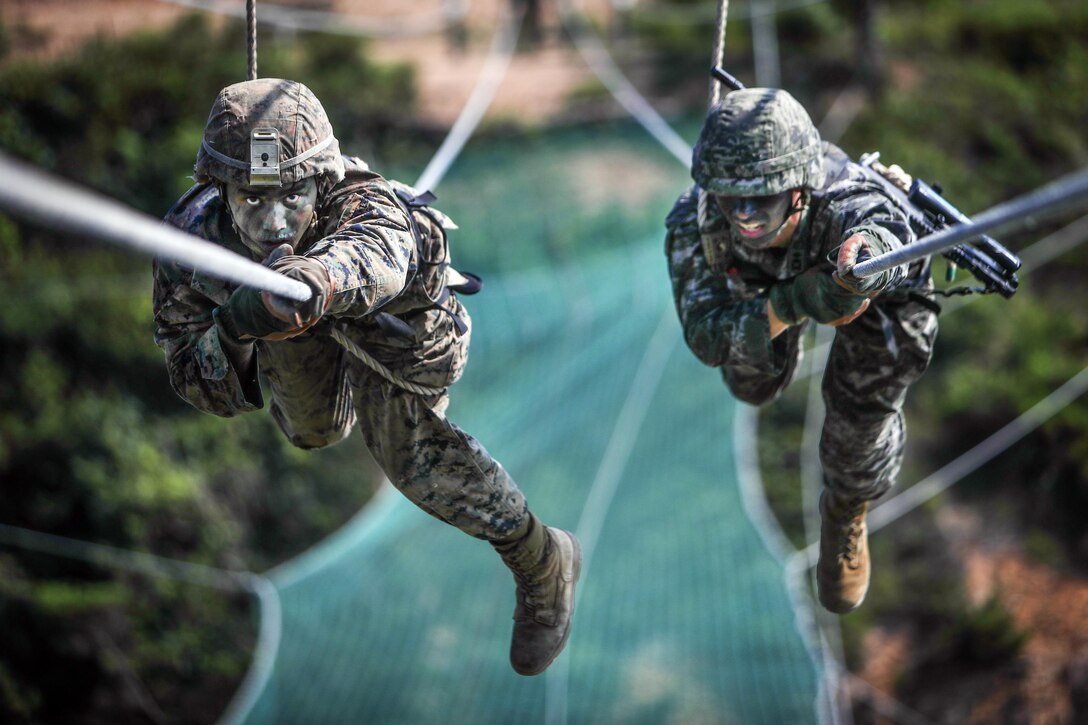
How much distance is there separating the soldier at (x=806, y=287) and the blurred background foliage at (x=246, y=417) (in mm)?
5522

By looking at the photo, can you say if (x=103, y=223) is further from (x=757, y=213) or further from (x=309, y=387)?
(x=757, y=213)

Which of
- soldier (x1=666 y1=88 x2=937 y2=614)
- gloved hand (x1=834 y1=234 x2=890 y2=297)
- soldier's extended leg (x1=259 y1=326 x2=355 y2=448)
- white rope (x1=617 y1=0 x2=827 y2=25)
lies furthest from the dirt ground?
gloved hand (x1=834 y1=234 x2=890 y2=297)

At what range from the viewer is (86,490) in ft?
42.2

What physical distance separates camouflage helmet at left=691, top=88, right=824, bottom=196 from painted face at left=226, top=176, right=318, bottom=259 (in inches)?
49.9

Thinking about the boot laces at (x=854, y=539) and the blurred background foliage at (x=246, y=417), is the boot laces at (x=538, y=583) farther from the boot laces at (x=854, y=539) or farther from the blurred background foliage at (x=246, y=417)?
the blurred background foliage at (x=246, y=417)

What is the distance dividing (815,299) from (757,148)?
0.51 meters

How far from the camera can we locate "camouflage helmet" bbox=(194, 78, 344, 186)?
14.1 ft

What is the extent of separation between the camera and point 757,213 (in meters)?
4.84

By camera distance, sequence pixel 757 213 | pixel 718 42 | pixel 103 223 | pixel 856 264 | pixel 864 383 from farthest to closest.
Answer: pixel 718 42, pixel 864 383, pixel 757 213, pixel 856 264, pixel 103 223

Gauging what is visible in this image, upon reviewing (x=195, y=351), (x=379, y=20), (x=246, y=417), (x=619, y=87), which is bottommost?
(x=246, y=417)

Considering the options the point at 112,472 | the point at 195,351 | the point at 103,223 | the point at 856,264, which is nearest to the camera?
the point at 103,223

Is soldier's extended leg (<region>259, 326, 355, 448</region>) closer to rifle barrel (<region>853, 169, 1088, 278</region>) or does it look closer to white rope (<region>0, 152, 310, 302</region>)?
white rope (<region>0, 152, 310, 302</region>)

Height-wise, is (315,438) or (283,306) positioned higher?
(283,306)

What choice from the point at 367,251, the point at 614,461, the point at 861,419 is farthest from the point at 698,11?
the point at 367,251
